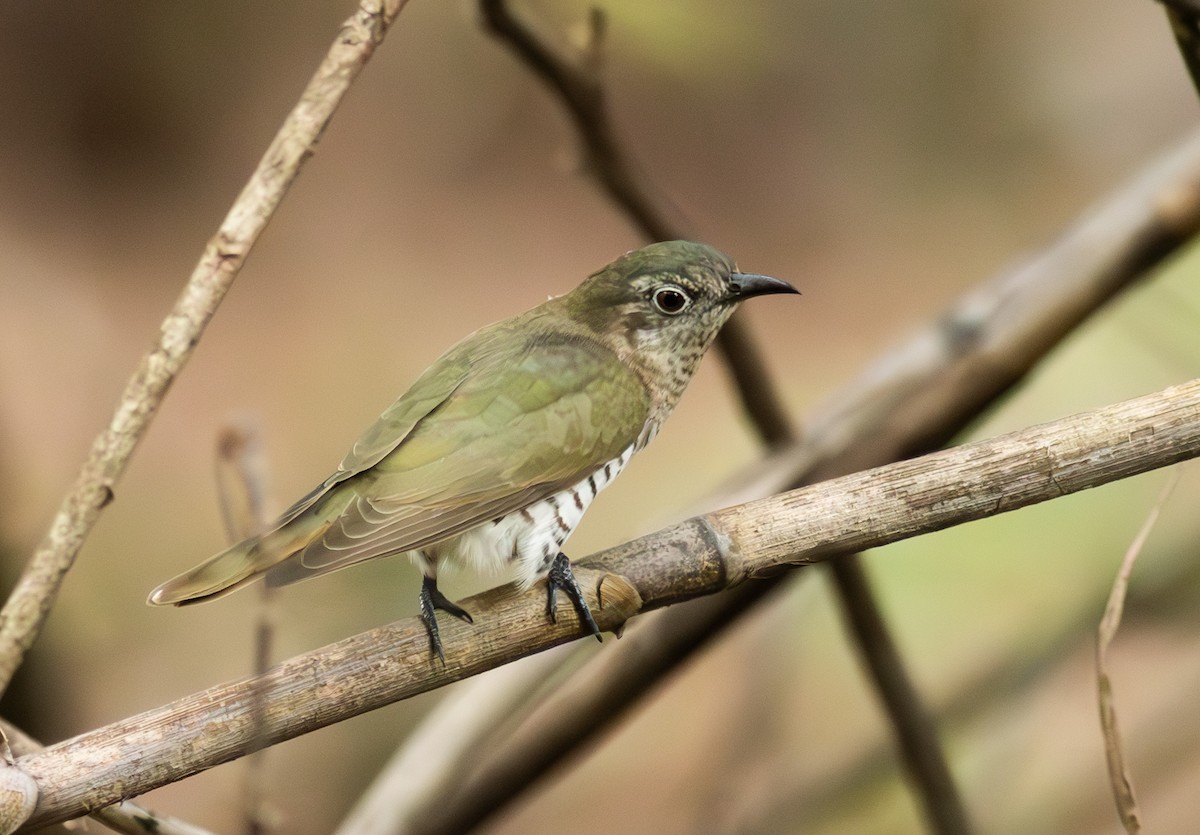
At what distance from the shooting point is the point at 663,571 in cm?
136

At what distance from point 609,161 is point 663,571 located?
3.42 ft

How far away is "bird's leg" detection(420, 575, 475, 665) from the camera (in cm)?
130

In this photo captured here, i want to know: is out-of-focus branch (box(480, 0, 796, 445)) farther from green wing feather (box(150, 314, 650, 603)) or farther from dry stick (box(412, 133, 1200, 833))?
green wing feather (box(150, 314, 650, 603))

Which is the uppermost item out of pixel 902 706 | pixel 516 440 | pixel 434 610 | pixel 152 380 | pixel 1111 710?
pixel 152 380

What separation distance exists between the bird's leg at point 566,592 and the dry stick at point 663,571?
1 centimetres

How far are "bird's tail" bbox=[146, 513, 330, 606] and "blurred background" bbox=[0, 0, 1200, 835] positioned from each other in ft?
4.39

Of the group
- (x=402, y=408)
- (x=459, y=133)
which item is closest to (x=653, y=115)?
(x=459, y=133)

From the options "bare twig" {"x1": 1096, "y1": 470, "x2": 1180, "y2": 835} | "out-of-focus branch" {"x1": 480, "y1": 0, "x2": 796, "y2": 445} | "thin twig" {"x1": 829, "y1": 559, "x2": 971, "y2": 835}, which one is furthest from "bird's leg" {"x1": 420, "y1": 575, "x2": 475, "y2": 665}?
"thin twig" {"x1": 829, "y1": 559, "x2": 971, "y2": 835}

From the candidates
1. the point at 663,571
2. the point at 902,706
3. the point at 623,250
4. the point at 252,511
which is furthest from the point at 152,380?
the point at 623,250

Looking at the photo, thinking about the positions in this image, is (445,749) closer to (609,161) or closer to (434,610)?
(434,610)

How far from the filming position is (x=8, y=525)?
8.27ft

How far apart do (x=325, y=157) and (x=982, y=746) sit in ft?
9.15

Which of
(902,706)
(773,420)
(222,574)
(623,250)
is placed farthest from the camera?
(623,250)

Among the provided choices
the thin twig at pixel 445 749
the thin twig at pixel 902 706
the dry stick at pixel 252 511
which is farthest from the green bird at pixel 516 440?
the thin twig at pixel 902 706
